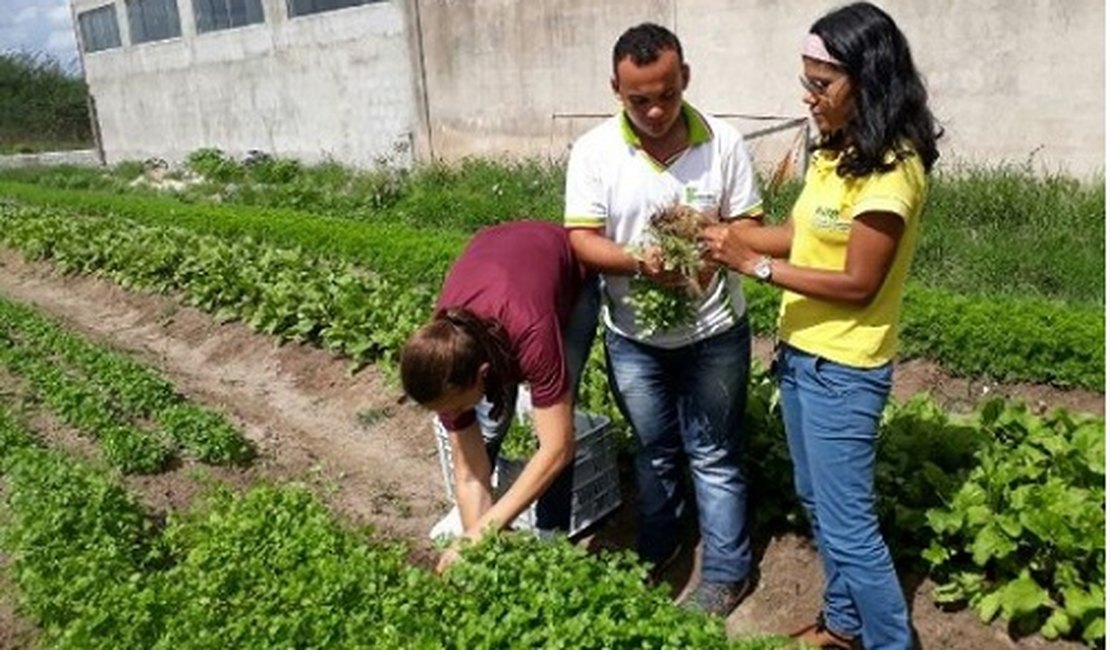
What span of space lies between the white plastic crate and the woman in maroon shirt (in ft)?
1.90

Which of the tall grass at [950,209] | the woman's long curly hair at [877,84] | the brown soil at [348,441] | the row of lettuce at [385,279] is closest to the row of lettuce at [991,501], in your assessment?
the brown soil at [348,441]

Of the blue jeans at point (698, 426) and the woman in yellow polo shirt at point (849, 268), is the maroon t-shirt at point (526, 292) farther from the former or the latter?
the woman in yellow polo shirt at point (849, 268)

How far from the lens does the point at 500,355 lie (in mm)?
3084

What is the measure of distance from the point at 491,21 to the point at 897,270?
14.0 meters

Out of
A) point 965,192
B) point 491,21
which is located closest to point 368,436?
point 965,192

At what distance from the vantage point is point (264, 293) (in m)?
8.45

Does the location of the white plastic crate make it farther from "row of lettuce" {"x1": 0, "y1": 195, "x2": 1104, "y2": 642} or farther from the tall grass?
the tall grass

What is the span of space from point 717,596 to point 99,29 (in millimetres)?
31625

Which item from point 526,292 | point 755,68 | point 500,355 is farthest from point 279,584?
point 755,68

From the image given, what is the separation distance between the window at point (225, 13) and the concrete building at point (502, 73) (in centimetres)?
6

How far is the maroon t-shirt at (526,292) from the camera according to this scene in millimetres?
3135

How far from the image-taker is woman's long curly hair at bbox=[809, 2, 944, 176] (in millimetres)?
2785

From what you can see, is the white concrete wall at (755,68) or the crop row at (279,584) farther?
the white concrete wall at (755,68)

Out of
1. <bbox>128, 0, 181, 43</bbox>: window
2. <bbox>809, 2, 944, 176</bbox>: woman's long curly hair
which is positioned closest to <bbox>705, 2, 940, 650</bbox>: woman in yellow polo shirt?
<bbox>809, 2, 944, 176</bbox>: woman's long curly hair
